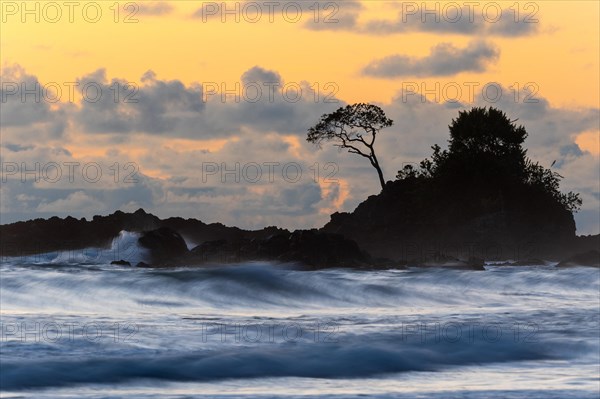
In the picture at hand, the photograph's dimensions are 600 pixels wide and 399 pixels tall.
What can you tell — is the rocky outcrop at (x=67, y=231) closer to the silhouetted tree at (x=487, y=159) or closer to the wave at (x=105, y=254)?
the wave at (x=105, y=254)

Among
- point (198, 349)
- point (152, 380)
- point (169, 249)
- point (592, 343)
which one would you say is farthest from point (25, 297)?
point (169, 249)

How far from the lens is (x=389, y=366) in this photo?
51.9 ft

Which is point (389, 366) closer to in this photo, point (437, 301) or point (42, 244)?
point (437, 301)

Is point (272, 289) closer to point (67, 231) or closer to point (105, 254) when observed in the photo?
point (105, 254)

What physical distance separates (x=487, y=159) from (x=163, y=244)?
2120 cm

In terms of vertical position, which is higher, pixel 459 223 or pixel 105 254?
pixel 459 223

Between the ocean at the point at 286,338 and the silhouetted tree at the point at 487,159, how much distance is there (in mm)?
24035

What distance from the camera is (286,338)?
18.2m

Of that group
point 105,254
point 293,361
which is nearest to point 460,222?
point 105,254

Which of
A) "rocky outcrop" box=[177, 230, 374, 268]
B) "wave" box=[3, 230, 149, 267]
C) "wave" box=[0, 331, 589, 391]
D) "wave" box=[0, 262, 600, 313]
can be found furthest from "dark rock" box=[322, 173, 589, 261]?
"wave" box=[0, 331, 589, 391]

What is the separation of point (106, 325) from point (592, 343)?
960cm

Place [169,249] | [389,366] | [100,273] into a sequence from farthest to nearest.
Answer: [169,249] → [100,273] → [389,366]

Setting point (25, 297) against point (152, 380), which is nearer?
point (152, 380)

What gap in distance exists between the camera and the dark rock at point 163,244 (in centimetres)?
4409
